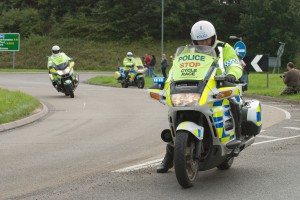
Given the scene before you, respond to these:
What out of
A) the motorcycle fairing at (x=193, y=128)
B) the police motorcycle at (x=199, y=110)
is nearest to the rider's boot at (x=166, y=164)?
the police motorcycle at (x=199, y=110)

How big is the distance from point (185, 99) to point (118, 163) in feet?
8.12

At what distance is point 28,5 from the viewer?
236 feet

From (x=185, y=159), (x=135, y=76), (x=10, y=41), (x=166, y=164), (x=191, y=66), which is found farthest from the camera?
(x=10, y=41)

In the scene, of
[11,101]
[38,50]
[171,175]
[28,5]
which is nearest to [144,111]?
[11,101]

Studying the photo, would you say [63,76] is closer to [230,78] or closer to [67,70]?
[67,70]

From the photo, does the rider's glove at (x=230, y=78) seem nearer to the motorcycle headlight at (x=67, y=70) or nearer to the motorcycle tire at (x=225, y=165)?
the motorcycle tire at (x=225, y=165)

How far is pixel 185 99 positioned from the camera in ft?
A: 22.3

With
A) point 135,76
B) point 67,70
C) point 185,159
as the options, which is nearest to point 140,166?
point 185,159

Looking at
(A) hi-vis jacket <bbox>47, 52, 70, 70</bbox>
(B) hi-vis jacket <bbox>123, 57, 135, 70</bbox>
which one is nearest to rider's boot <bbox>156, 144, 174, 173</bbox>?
(A) hi-vis jacket <bbox>47, 52, 70, 70</bbox>

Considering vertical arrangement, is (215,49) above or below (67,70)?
above

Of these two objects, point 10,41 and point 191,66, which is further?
point 10,41

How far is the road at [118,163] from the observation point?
6.93 metres

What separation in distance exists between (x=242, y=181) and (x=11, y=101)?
11451 millimetres

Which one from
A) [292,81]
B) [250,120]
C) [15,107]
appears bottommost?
[15,107]
